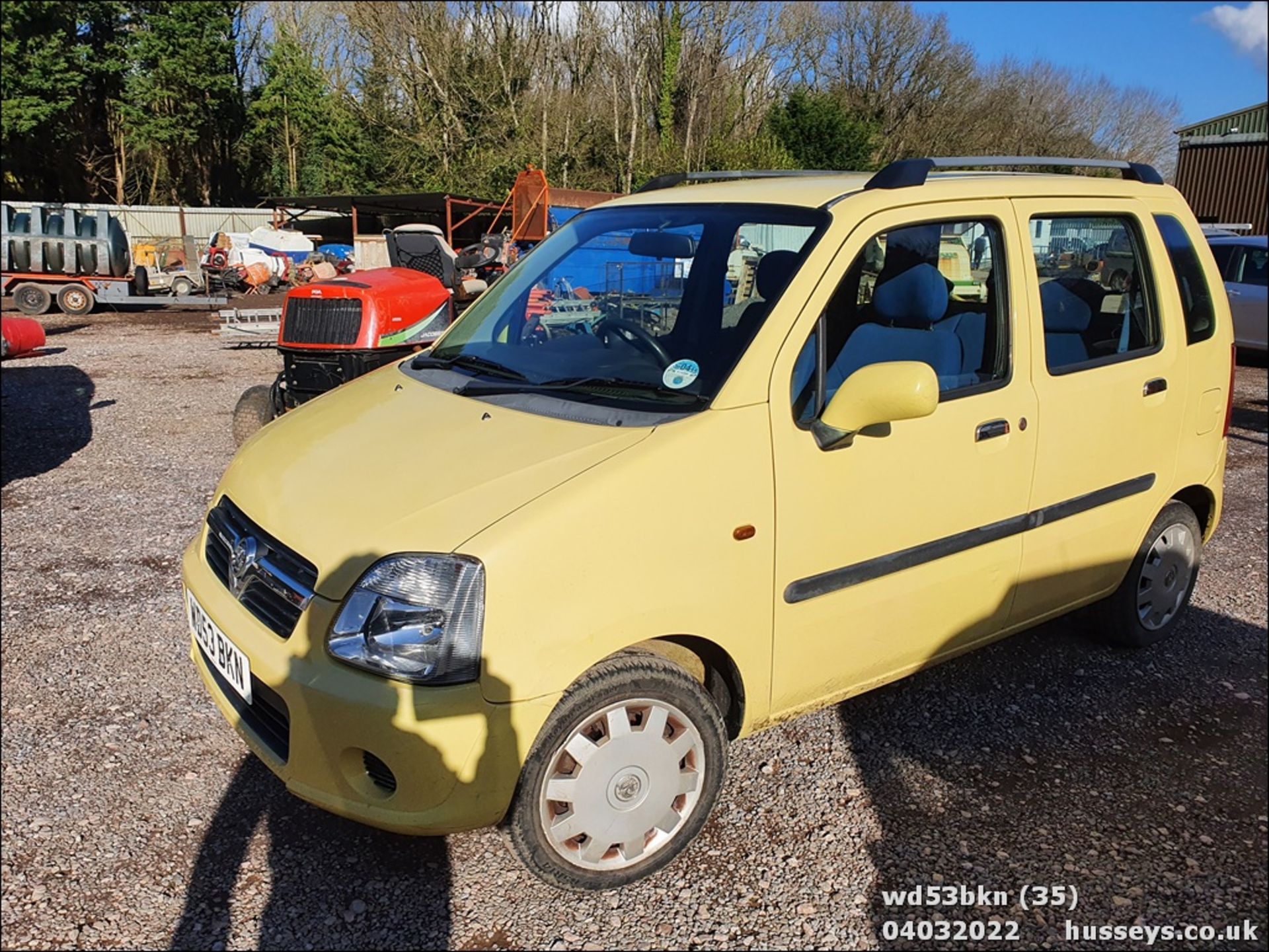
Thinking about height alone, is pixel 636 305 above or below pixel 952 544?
above

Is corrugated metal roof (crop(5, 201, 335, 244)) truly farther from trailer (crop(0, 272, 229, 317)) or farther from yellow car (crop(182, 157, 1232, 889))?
yellow car (crop(182, 157, 1232, 889))

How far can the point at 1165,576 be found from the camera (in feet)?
13.7

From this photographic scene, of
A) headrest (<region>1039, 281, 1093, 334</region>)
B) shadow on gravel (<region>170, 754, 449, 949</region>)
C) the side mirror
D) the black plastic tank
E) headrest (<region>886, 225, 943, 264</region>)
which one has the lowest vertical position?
shadow on gravel (<region>170, 754, 449, 949</region>)

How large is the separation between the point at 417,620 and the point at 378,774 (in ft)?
1.52

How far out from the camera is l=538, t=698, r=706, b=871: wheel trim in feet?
8.29

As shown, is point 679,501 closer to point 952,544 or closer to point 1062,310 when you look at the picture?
point 952,544

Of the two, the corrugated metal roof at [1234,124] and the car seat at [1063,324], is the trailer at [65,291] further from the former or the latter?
the corrugated metal roof at [1234,124]

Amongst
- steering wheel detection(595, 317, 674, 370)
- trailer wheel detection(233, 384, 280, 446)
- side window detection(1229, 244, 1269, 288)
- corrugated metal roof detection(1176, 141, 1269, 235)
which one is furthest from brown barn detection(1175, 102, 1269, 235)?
steering wheel detection(595, 317, 674, 370)

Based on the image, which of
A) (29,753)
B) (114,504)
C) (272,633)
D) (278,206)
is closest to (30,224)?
(278,206)

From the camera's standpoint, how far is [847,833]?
3.02 meters

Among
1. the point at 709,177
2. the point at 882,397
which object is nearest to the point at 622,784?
the point at 882,397

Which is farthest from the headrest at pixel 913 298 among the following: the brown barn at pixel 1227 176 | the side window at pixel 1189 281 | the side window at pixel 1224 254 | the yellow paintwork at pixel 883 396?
the brown barn at pixel 1227 176

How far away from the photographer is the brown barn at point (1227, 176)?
71.6 ft

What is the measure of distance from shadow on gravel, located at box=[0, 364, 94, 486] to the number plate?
4860mm
